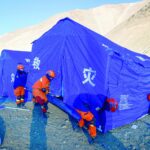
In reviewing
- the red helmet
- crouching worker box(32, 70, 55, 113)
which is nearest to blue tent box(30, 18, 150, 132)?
the red helmet

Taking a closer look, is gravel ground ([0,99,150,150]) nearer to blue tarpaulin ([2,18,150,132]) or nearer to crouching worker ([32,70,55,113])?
blue tarpaulin ([2,18,150,132])

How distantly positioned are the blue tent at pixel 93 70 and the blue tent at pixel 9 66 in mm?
2722

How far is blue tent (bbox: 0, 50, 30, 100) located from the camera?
526 inches

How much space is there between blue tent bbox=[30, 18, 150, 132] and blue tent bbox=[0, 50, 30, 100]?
2.72 meters

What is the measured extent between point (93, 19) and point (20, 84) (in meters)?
77.9

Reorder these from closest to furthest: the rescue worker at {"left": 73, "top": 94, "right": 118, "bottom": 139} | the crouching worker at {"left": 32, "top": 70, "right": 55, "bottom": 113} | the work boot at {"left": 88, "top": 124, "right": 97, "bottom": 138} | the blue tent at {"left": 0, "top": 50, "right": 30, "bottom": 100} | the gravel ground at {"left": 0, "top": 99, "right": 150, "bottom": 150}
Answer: the gravel ground at {"left": 0, "top": 99, "right": 150, "bottom": 150} → the work boot at {"left": 88, "top": 124, "right": 97, "bottom": 138} → the rescue worker at {"left": 73, "top": 94, "right": 118, "bottom": 139} → the crouching worker at {"left": 32, "top": 70, "right": 55, "bottom": 113} → the blue tent at {"left": 0, "top": 50, "right": 30, "bottom": 100}

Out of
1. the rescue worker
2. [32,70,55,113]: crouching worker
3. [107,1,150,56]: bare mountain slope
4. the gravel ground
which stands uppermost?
[107,1,150,56]: bare mountain slope

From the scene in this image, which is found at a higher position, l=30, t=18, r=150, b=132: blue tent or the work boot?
l=30, t=18, r=150, b=132: blue tent

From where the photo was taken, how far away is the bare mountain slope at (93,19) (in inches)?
3219

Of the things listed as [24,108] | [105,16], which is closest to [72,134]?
[24,108]

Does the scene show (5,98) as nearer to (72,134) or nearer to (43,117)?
(43,117)

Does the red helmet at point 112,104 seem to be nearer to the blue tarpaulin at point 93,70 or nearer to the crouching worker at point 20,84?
the blue tarpaulin at point 93,70

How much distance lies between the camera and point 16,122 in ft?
29.4

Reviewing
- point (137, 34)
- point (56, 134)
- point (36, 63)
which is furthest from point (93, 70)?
point (137, 34)
